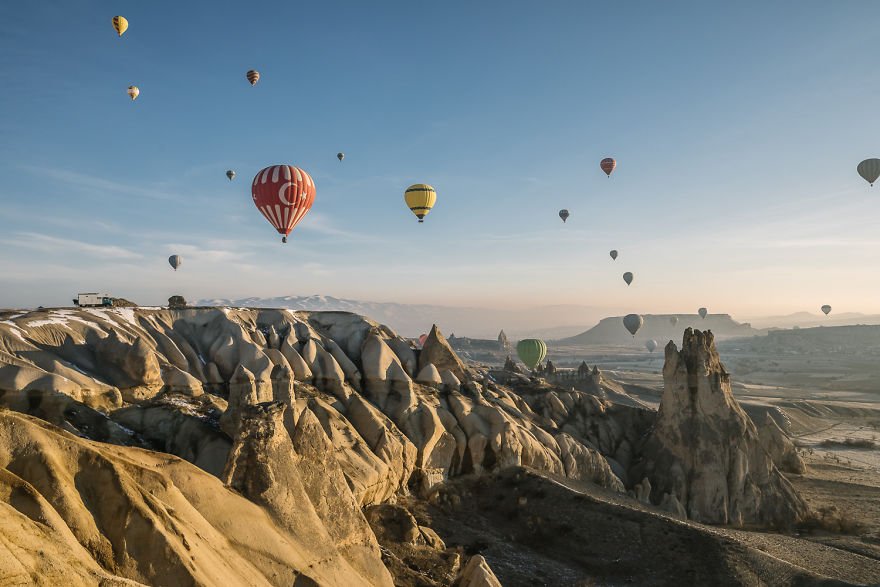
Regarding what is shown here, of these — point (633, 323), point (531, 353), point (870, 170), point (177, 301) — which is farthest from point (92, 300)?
point (633, 323)

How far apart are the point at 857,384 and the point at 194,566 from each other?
179681 millimetres

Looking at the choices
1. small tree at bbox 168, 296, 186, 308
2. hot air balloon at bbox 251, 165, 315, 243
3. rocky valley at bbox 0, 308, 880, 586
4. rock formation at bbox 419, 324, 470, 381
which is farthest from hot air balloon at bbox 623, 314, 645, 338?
small tree at bbox 168, 296, 186, 308

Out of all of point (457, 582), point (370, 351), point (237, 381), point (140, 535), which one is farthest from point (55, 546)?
point (370, 351)

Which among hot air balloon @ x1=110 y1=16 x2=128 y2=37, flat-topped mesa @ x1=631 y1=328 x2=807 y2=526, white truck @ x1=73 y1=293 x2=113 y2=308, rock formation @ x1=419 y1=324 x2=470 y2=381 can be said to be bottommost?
flat-topped mesa @ x1=631 y1=328 x2=807 y2=526

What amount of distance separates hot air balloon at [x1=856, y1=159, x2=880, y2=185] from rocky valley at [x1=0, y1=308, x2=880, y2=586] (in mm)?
43318

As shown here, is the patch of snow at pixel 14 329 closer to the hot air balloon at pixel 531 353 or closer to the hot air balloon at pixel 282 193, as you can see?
the hot air balloon at pixel 282 193

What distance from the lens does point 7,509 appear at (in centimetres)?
779

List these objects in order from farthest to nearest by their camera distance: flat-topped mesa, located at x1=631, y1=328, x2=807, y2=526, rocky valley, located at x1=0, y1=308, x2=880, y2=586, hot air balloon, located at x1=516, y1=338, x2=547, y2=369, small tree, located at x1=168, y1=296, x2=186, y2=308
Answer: hot air balloon, located at x1=516, y1=338, x2=547, y2=369, small tree, located at x1=168, y1=296, x2=186, y2=308, flat-topped mesa, located at x1=631, y1=328, x2=807, y2=526, rocky valley, located at x1=0, y1=308, x2=880, y2=586

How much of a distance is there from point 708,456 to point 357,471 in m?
30.8

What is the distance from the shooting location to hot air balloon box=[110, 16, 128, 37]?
56438 millimetres

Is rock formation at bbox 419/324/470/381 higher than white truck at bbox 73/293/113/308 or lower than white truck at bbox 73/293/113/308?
lower

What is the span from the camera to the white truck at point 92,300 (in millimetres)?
45062

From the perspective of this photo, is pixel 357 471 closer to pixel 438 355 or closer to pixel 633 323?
pixel 438 355

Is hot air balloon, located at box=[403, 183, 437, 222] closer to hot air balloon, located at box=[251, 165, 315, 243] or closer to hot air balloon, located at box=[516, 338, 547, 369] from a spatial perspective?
hot air balloon, located at box=[251, 165, 315, 243]
